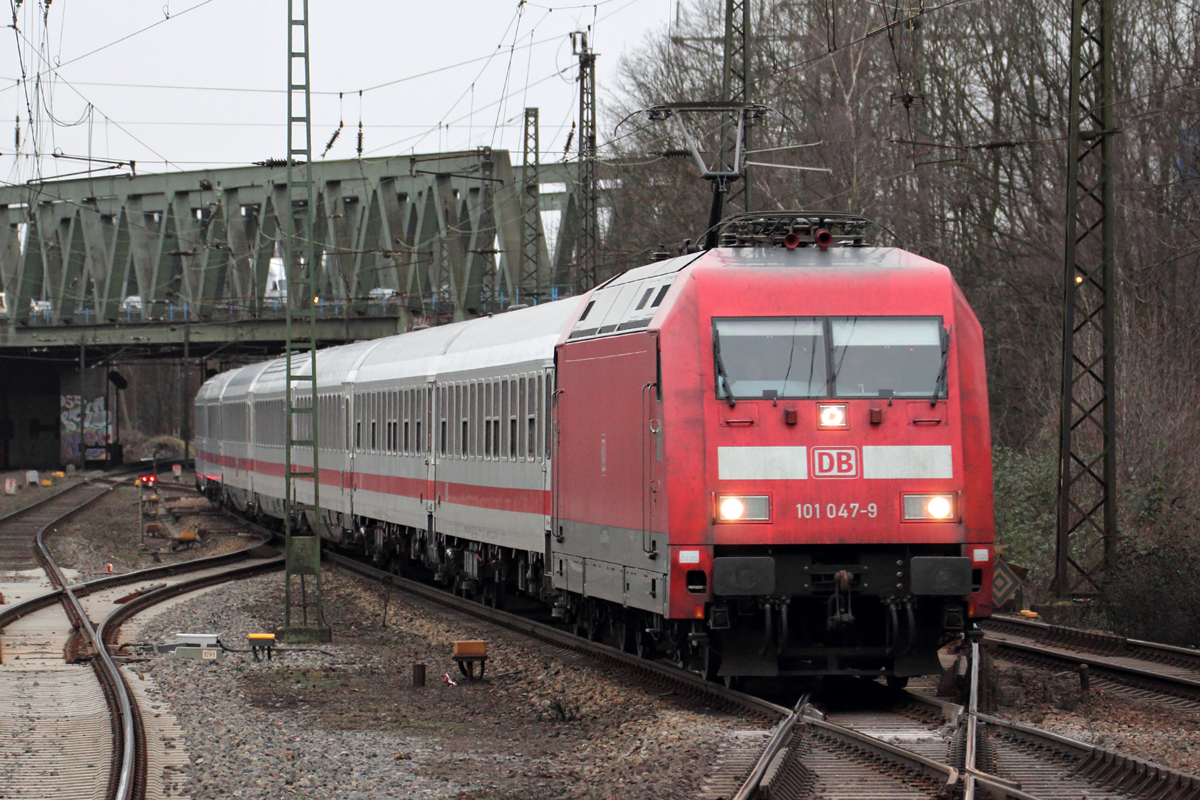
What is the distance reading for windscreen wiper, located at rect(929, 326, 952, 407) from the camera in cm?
1156

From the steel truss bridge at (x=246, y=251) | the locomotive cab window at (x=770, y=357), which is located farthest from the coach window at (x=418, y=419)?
the steel truss bridge at (x=246, y=251)

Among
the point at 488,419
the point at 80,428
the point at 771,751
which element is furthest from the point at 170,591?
the point at 80,428

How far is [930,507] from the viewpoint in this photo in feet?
37.5

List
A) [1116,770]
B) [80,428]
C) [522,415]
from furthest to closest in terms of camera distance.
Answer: [80,428] → [522,415] → [1116,770]

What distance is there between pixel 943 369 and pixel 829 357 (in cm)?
85

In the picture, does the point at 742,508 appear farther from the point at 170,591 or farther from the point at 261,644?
the point at 170,591

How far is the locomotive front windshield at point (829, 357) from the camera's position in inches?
455

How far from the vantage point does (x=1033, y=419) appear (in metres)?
34.1

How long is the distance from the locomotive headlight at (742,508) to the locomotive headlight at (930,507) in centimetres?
106

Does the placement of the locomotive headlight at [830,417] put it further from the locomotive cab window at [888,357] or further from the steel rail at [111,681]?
the steel rail at [111,681]

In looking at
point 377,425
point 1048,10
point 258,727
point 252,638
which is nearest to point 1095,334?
point 1048,10

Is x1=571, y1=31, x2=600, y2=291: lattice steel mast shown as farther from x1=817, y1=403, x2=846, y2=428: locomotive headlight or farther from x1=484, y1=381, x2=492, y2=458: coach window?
x1=817, y1=403, x2=846, y2=428: locomotive headlight

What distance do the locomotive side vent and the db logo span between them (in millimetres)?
1855

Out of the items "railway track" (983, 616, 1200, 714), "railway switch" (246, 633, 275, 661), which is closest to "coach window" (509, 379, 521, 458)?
"railway switch" (246, 633, 275, 661)
